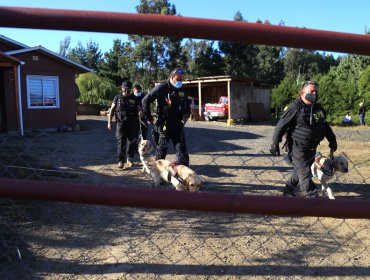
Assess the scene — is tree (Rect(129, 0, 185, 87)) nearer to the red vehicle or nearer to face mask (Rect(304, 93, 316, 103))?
the red vehicle

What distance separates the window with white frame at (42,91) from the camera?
16812 mm

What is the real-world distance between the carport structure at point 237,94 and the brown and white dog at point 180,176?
16.9m

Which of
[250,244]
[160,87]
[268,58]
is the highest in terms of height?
[268,58]

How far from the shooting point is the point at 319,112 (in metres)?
5.07

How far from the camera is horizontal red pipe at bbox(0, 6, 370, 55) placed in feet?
5.06

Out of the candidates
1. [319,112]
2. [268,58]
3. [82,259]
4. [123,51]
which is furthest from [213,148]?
[268,58]

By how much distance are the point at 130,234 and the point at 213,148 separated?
7.77m

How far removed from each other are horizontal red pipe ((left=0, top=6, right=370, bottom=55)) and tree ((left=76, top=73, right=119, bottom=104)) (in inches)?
1228

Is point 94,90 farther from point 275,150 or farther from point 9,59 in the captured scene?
point 275,150

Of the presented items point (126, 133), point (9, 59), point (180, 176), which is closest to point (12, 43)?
point (9, 59)

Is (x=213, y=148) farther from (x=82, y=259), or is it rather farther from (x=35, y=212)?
(x=82, y=259)

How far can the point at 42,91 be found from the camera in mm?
17281

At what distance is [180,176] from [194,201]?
3.65m

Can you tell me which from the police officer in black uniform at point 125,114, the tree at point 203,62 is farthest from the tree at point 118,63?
the police officer in black uniform at point 125,114
